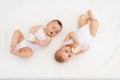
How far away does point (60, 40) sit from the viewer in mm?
1490

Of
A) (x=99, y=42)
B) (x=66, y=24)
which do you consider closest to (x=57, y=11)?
(x=66, y=24)

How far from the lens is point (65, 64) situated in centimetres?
139

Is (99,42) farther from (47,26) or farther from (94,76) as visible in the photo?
(47,26)

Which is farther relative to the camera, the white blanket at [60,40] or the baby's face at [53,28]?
the baby's face at [53,28]

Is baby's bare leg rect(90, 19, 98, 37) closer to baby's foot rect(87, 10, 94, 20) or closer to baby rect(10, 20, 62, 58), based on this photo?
baby's foot rect(87, 10, 94, 20)

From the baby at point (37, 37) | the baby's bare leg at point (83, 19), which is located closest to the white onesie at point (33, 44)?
the baby at point (37, 37)

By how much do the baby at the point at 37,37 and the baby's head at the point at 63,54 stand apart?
0.41ft

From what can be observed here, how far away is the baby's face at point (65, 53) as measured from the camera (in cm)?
135

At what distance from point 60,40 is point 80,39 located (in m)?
0.13

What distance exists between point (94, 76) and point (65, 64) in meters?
0.19

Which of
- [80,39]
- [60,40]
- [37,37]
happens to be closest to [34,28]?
[37,37]

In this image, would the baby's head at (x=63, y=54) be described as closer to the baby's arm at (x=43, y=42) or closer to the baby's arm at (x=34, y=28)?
the baby's arm at (x=43, y=42)

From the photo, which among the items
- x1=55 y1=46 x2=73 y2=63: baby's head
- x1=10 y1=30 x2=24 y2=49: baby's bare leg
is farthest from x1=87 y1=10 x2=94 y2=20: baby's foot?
x1=10 y1=30 x2=24 y2=49: baby's bare leg

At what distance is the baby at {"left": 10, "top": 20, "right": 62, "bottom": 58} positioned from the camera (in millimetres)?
1440
